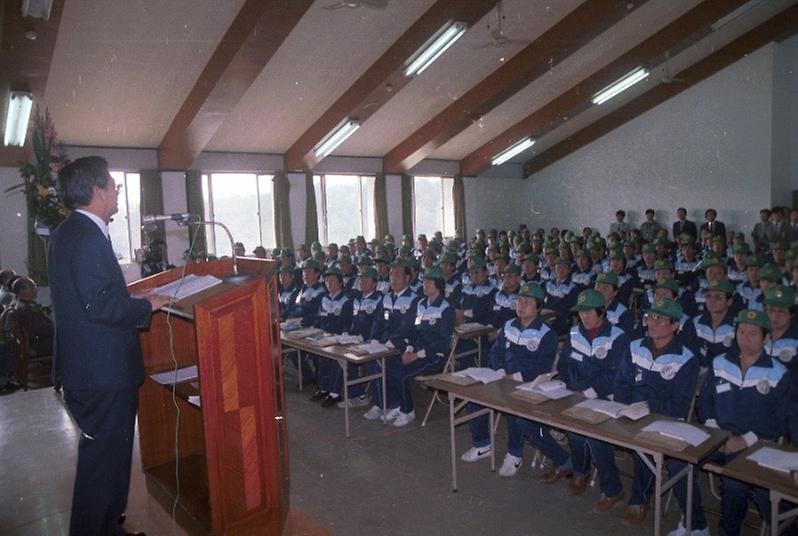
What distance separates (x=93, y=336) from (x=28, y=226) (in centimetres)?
962

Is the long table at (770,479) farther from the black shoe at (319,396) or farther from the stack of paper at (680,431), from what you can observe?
the black shoe at (319,396)

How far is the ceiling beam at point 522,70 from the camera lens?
9289 millimetres

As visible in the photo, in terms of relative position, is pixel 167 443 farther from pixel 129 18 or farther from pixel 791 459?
pixel 129 18

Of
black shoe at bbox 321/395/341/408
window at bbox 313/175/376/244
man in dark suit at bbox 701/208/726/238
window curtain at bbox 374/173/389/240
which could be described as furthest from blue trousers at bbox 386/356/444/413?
window curtain at bbox 374/173/389/240

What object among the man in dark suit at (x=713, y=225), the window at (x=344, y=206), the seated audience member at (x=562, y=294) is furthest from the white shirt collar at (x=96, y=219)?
the man in dark suit at (x=713, y=225)

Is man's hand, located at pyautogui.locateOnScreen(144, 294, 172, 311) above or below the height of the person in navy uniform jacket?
above

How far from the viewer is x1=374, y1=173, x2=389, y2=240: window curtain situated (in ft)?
49.8

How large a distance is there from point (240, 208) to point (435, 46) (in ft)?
22.1

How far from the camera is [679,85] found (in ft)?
46.5

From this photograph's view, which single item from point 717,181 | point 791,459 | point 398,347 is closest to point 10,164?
point 398,347

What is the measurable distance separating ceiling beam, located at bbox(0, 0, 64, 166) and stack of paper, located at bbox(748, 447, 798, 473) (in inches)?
298

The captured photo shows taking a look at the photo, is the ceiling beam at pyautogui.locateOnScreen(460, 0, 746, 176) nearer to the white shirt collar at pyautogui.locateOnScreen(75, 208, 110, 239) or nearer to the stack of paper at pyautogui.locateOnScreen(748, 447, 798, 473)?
the stack of paper at pyautogui.locateOnScreen(748, 447, 798, 473)

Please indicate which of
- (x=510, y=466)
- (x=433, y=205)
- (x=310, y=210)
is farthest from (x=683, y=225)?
(x=510, y=466)

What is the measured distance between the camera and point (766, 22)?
1233 centimetres
